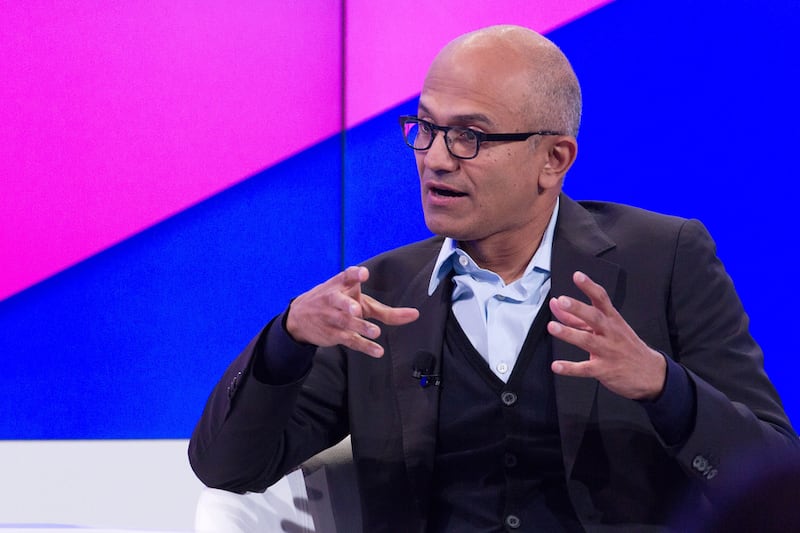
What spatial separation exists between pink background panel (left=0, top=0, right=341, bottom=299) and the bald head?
1.13 m

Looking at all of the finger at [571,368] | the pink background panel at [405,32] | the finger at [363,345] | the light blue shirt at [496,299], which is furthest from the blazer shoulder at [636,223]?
the pink background panel at [405,32]

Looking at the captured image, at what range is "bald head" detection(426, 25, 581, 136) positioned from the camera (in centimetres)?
175

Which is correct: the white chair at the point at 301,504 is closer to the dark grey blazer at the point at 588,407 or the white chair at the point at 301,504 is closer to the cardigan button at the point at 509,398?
the dark grey blazer at the point at 588,407

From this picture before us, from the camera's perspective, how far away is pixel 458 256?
6.07 ft

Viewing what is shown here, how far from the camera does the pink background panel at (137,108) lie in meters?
2.70

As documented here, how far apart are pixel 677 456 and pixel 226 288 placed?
1.72 m

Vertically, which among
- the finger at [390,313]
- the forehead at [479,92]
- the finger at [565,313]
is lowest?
the finger at [565,313]

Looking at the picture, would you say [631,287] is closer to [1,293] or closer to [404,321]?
[404,321]

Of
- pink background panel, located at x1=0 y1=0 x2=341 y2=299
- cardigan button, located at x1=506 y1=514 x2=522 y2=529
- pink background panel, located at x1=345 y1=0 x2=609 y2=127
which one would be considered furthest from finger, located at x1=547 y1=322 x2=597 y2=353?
pink background panel, located at x1=0 y1=0 x2=341 y2=299

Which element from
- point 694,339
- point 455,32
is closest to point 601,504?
point 694,339

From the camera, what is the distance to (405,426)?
1.72m

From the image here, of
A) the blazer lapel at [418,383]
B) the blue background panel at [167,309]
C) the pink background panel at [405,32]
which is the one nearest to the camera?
the blazer lapel at [418,383]

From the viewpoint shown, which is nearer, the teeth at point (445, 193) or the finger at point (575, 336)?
the finger at point (575, 336)

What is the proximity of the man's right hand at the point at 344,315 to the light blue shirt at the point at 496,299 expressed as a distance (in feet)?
1.00
